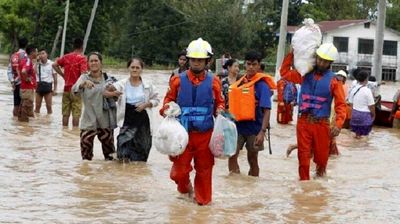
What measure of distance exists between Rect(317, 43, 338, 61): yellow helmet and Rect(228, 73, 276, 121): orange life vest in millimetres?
730

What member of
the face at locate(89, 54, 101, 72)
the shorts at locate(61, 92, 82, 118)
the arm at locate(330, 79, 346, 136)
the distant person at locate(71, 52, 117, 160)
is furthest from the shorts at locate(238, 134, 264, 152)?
the shorts at locate(61, 92, 82, 118)

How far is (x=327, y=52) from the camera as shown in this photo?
9250mm

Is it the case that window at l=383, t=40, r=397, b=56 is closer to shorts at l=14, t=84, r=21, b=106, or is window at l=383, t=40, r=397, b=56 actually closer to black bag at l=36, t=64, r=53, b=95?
black bag at l=36, t=64, r=53, b=95

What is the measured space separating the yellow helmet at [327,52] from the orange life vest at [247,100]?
28.7 inches

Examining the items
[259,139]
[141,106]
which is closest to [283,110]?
[141,106]

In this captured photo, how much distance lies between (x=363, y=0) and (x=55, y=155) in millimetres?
73558

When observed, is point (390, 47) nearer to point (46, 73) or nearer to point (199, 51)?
point (46, 73)

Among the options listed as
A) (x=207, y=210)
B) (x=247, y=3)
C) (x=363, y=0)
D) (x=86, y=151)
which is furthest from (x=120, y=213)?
(x=363, y=0)

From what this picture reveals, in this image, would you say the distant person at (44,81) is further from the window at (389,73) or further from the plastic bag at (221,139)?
the window at (389,73)

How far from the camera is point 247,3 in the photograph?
71688 mm

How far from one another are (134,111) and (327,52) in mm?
2815

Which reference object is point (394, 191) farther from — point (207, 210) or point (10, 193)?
point (10, 193)

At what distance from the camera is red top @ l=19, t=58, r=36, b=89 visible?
615 inches

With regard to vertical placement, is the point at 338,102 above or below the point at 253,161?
above
